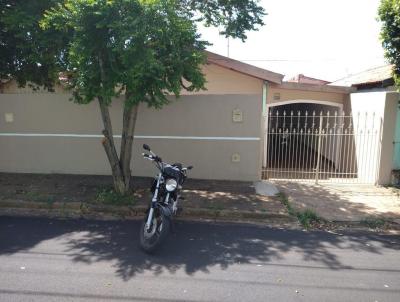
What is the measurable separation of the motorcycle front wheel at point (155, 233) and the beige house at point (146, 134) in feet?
11.9

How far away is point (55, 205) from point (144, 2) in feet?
12.2

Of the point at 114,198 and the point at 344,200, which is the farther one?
the point at 344,200

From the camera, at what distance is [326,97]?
40.2ft

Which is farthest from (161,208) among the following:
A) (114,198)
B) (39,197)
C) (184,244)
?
(39,197)

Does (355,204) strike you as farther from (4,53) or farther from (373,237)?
(4,53)

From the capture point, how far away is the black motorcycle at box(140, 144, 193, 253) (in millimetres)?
4559

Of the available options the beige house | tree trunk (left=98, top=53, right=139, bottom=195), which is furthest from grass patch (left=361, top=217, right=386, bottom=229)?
tree trunk (left=98, top=53, right=139, bottom=195)

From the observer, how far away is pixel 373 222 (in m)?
5.91

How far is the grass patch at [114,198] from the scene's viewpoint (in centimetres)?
653

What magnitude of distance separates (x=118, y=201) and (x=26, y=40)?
3280 millimetres

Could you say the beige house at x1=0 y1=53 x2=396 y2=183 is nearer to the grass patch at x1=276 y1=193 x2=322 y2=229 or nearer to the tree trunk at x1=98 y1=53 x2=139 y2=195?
the tree trunk at x1=98 y1=53 x2=139 y2=195

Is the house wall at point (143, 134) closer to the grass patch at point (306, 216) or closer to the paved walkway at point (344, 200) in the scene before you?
the paved walkway at point (344, 200)

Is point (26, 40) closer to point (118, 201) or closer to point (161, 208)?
point (118, 201)

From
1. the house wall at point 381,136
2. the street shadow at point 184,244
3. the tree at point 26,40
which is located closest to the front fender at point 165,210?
the street shadow at point 184,244
